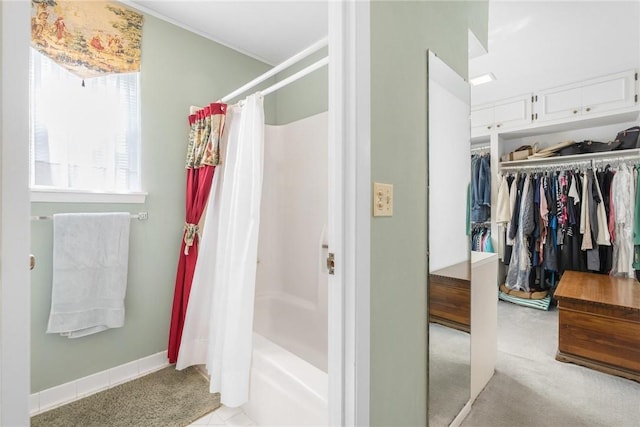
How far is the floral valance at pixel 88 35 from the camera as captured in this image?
70.7 inches

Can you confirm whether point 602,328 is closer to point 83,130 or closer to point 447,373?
point 447,373

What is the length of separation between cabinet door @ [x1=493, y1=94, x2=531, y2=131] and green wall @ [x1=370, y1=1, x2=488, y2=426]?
108 inches

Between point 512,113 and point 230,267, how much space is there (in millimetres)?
3556

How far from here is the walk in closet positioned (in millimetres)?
2191

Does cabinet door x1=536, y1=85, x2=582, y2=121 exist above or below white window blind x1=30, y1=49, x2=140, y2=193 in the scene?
above

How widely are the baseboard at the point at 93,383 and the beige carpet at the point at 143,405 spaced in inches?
1.6

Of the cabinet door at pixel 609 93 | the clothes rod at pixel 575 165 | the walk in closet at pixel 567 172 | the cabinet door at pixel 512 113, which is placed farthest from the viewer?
the cabinet door at pixel 512 113

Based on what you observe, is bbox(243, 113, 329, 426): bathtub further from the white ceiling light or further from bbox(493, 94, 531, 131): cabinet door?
bbox(493, 94, 531, 131): cabinet door

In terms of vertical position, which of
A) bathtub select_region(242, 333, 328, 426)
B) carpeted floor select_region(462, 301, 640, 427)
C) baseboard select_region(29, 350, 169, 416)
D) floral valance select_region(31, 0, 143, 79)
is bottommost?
carpeted floor select_region(462, 301, 640, 427)

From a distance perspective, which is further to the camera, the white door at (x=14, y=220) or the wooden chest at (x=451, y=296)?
the wooden chest at (x=451, y=296)

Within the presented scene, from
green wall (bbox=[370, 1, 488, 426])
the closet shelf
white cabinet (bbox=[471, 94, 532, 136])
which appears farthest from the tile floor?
white cabinet (bbox=[471, 94, 532, 136])

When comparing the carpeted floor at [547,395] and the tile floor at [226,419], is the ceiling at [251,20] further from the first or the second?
the carpeted floor at [547,395]

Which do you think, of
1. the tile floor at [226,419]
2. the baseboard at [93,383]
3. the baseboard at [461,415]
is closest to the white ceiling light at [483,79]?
the baseboard at [461,415]

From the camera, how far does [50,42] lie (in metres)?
1.82
